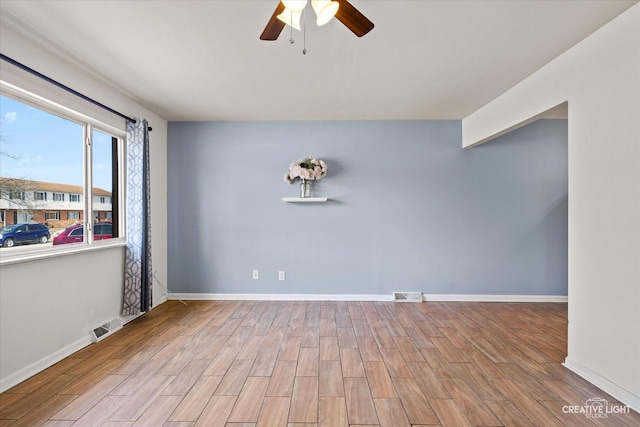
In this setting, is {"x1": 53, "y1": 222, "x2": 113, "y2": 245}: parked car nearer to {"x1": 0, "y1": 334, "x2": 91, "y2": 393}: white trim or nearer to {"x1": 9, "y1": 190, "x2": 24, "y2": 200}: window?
{"x1": 9, "y1": 190, "x2": 24, "y2": 200}: window

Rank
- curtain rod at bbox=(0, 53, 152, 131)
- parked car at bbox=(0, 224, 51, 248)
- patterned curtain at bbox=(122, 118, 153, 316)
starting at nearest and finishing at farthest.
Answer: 1. curtain rod at bbox=(0, 53, 152, 131)
2. parked car at bbox=(0, 224, 51, 248)
3. patterned curtain at bbox=(122, 118, 153, 316)

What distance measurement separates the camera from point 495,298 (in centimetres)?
385

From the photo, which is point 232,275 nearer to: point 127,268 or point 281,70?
point 127,268

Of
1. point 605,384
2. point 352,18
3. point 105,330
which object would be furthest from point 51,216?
point 605,384

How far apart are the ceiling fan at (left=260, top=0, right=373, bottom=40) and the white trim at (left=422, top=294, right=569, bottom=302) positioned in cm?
341

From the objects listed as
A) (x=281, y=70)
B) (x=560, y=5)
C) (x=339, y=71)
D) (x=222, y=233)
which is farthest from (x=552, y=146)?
(x=222, y=233)

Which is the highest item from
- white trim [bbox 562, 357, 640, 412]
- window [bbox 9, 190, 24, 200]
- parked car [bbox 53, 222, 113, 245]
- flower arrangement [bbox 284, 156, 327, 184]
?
flower arrangement [bbox 284, 156, 327, 184]

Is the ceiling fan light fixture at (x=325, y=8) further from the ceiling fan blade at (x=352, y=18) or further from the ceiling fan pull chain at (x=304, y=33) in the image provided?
the ceiling fan pull chain at (x=304, y=33)

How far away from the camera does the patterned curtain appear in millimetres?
3094

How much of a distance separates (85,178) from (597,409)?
4.32 m

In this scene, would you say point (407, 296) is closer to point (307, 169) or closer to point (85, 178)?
point (307, 169)

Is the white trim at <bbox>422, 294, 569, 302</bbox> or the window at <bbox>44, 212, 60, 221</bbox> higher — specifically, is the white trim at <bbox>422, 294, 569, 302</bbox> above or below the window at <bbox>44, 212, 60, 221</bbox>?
below

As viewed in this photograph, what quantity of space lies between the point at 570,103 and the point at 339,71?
6.07 feet

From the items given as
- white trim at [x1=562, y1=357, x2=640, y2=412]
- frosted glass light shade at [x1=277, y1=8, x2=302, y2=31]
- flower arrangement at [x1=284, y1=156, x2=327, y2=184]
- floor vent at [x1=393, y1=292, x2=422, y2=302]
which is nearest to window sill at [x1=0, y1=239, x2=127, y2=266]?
flower arrangement at [x1=284, y1=156, x2=327, y2=184]
